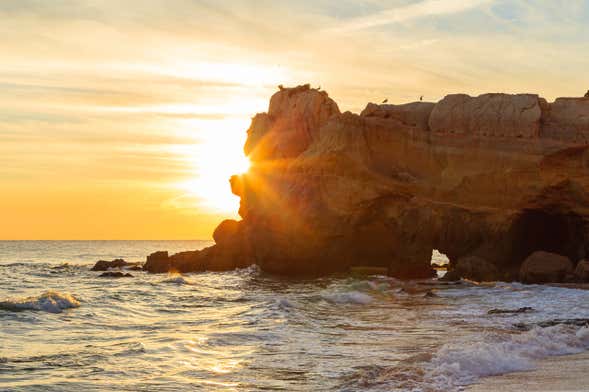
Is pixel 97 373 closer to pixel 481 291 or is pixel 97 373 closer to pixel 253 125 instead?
pixel 481 291

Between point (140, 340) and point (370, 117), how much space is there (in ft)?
88.9

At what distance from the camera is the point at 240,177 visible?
1933 inches

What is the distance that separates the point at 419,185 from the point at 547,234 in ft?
25.6

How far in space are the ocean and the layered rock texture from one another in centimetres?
769

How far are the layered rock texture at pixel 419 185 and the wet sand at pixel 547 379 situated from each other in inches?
939

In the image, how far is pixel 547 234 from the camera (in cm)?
4156

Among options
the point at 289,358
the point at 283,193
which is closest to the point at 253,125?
the point at 283,193

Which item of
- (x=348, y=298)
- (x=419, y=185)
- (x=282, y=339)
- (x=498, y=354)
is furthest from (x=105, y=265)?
(x=498, y=354)

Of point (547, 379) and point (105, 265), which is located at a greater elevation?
point (547, 379)

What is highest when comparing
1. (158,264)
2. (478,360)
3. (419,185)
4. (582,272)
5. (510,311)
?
(419,185)

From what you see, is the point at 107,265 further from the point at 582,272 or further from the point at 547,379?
the point at 547,379

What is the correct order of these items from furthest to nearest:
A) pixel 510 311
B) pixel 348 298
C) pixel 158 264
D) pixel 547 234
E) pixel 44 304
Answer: pixel 158 264
pixel 547 234
pixel 348 298
pixel 44 304
pixel 510 311

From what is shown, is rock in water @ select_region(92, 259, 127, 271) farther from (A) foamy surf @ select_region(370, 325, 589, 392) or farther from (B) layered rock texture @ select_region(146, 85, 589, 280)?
(A) foamy surf @ select_region(370, 325, 589, 392)

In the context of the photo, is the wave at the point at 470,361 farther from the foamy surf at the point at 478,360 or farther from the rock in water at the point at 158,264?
the rock in water at the point at 158,264
